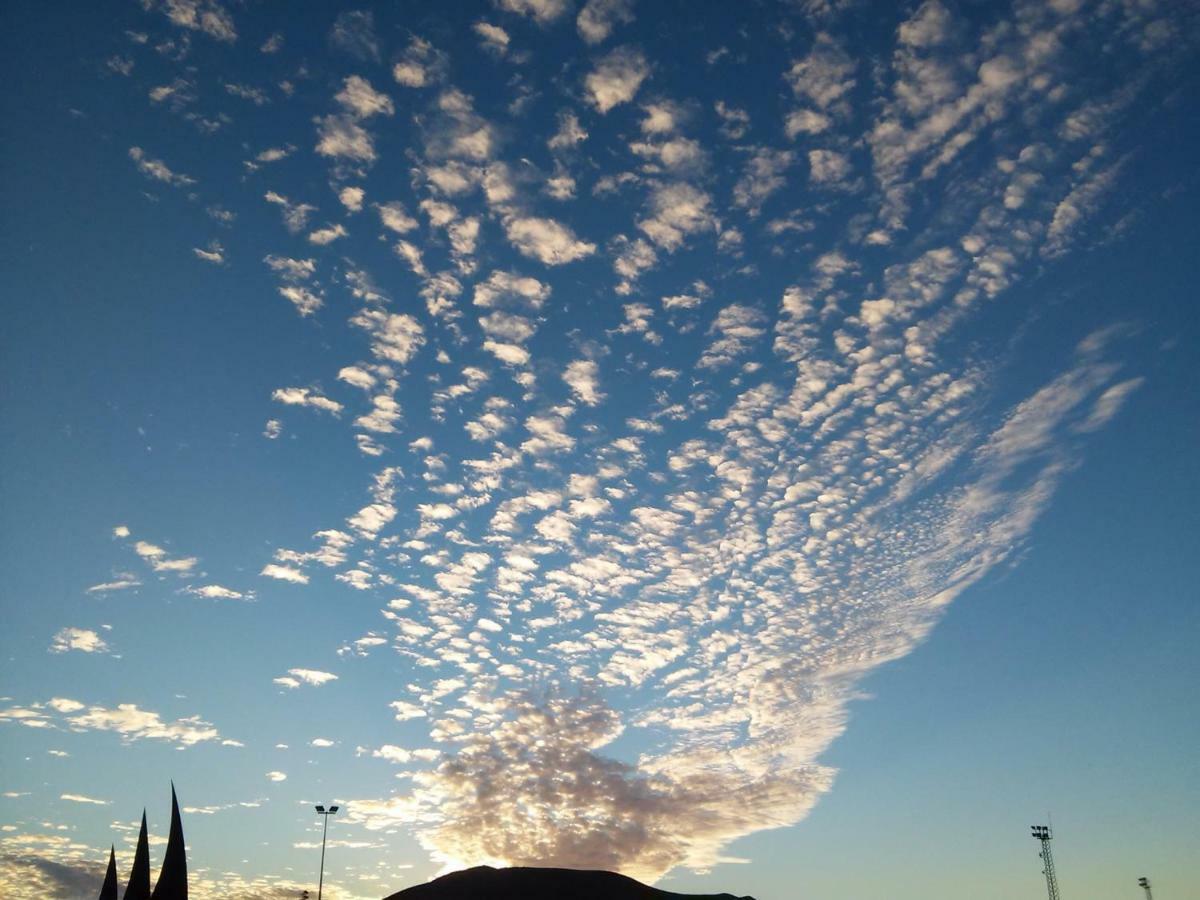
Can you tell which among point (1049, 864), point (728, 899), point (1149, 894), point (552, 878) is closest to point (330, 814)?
point (552, 878)

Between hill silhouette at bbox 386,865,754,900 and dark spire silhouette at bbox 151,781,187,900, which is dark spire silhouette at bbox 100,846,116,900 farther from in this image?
hill silhouette at bbox 386,865,754,900

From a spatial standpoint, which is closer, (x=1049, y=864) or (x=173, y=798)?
(x=173, y=798)

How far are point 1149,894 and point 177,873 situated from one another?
108m

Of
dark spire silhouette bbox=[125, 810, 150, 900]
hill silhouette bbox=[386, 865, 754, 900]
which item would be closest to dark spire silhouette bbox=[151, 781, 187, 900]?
dark spire silhouette bbox=[125, 810, 150, 900]

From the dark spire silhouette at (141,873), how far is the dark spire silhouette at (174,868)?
3.93 feet

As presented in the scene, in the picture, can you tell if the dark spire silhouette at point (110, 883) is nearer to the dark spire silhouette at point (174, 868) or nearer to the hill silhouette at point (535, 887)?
the dark spire silhouette at point (174, 868)

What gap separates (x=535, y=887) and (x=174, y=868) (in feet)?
182

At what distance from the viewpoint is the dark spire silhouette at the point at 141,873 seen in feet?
197

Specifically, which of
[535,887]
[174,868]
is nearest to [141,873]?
[174,868]

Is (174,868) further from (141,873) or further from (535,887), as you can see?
(535,887)

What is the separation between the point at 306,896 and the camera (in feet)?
328

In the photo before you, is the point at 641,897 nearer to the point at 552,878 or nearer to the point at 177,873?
the point at 552,878

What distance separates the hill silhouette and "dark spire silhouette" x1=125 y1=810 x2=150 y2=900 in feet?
153

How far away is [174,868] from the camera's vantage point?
5931 centimetres
